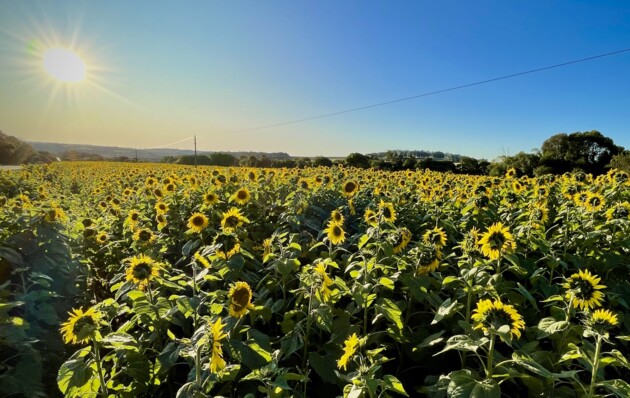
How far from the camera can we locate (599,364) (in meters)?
2.01

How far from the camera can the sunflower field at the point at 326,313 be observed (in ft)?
6.79

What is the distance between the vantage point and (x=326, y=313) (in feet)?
8.39

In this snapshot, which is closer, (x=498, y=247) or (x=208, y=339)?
(x=208, y=339)

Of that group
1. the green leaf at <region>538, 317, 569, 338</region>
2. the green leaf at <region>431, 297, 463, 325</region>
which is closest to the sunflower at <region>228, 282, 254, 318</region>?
the green leaf at <region>431, 297, 463, 325</region>

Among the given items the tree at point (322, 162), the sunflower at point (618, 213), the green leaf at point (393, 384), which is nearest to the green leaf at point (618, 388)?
the green leaf at point (393, 384)

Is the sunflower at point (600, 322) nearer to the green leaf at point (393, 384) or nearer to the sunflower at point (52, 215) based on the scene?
the green leaf at point (393, 384)

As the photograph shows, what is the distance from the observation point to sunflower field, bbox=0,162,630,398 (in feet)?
6.79

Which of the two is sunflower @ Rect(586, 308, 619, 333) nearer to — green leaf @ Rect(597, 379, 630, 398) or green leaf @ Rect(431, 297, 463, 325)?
green leaf @ Rect(597, 379, 630, 398)

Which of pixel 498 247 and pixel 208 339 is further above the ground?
pixel 498 247

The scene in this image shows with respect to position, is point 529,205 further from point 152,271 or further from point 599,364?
point 152,271

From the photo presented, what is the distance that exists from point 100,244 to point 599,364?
613 cm

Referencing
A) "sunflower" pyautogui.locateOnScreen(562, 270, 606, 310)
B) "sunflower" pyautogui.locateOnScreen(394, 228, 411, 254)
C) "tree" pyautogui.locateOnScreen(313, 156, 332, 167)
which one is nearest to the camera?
"sunflower" pyautogui.locateOnScreen(562, 270, 606, 310)

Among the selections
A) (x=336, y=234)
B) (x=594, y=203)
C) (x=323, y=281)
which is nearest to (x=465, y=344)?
(x=323, y=281)

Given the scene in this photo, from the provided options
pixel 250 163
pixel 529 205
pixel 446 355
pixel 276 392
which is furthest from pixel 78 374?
pixel 250 163
